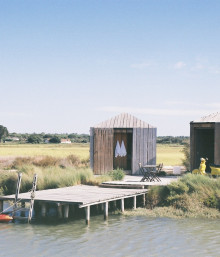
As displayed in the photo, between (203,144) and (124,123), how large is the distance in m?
3.83

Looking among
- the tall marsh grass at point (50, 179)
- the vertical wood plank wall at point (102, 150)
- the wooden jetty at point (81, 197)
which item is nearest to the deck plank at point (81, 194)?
the wooden jetty at point (81, 197)

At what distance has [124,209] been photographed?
15719 mm

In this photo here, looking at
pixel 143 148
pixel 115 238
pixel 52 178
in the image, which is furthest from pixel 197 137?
pixel 115 238

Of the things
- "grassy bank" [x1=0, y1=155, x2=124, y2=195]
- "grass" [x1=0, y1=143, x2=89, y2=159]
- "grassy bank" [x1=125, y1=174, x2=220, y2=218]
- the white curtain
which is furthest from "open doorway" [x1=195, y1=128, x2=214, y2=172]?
"grass" [x1=0, y1=143, x2=89, y2=159]

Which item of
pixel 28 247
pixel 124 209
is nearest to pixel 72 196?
pixel 124 209

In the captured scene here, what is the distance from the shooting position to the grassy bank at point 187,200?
14.6m

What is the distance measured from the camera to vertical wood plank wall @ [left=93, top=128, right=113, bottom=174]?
70.8 ft

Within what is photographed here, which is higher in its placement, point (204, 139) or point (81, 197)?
point (204, 139)

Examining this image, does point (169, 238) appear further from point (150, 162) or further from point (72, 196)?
point (150, 162)

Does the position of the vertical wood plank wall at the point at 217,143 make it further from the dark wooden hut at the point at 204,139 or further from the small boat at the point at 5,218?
the small boat at the point at 5,218

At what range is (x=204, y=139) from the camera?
865 inches

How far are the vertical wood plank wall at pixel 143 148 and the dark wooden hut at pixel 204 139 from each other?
1.90 metres

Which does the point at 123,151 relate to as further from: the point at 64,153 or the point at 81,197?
the point at 64,153

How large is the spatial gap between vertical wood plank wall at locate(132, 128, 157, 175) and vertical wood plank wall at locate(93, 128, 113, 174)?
1.11 meters
